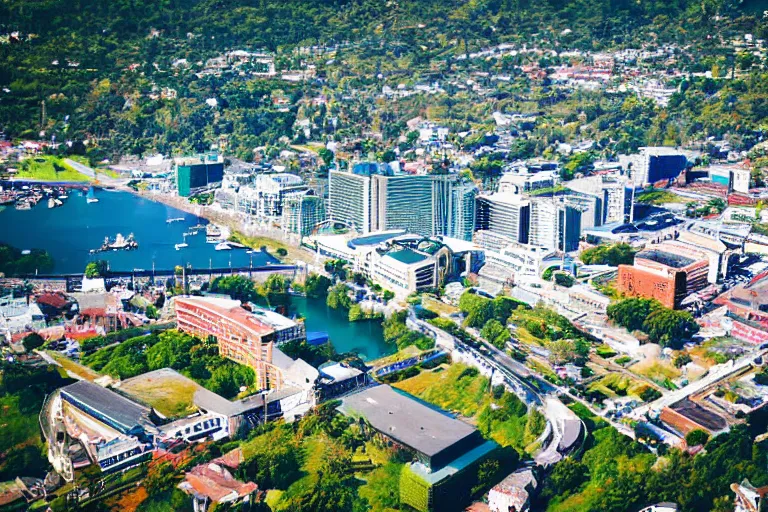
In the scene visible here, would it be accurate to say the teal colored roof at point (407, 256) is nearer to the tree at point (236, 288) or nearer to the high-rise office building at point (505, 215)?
the tree at point (236, 288)

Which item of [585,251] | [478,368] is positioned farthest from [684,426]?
[585,251]

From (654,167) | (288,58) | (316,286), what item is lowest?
(316,286)

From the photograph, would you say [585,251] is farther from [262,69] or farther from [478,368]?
[262,69]

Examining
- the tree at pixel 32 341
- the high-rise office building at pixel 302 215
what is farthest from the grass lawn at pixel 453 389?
the high-rise office building at pixel 302 215

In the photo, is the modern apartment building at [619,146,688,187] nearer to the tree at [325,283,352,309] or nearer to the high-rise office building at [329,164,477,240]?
the high-rise office building at [329,164,477,240]

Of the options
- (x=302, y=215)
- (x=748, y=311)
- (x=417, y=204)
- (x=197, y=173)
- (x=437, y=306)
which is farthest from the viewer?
(x=197, y=173)

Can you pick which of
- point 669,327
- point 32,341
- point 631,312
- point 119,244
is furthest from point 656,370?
point 119,244

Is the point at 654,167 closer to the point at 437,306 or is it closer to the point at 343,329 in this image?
the point at 437,306
